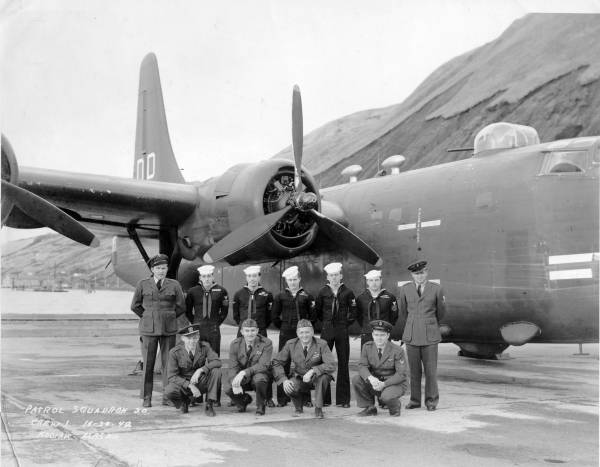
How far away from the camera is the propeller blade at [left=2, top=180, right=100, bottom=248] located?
7883mm

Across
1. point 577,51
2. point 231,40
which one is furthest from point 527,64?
point 231,40

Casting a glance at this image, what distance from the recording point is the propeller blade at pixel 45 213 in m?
7.88

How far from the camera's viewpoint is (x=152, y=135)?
14.6 m

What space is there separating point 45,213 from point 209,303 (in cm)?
239

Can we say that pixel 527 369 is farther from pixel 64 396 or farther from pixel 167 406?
pixel 64 396

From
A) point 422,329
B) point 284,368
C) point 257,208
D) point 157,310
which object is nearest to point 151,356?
point 157,310

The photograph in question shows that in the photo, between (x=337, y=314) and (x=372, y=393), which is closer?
(x=372, y=393)

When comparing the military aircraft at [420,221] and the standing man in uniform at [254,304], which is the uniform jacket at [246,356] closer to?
the standing man in uniform at [254,304]

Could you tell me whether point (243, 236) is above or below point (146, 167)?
below

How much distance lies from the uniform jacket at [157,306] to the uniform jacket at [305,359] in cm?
142

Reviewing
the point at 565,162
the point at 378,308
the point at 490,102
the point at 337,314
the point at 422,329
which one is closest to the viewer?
the point at 422,329

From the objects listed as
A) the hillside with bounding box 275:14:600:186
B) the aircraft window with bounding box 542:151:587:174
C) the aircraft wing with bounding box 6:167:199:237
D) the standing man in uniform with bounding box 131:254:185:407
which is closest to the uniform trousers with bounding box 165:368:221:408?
the standing man in uniform with bounding box 131:254:185:407

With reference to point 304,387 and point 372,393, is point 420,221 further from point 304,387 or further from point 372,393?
point 304,387

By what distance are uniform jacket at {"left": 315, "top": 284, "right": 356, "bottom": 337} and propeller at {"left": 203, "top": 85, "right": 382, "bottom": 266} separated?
1848 mm
